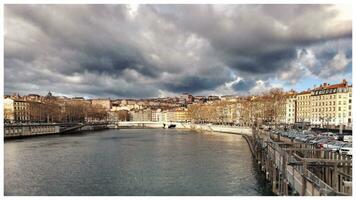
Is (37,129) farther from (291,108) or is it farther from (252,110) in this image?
(291,108)

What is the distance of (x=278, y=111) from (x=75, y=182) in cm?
4670

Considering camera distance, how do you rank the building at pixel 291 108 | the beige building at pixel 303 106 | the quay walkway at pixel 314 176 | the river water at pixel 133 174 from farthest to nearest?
the building at pixel 291 108
the beige building at pixel 303 106
the river water at pixel 133 174
the quay walkway at pixel 314 176

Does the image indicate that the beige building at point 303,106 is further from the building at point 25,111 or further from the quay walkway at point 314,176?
the building at point 25,111

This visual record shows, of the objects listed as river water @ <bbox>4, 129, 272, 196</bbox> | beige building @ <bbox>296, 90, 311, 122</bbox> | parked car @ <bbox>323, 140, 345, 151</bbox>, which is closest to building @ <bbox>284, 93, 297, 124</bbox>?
beige building @ <bbox>296, 90, 311, 122</bbox>

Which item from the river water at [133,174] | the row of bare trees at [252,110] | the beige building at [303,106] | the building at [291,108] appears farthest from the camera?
the building at [291,108]

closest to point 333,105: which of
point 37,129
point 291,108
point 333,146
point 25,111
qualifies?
point 291,108

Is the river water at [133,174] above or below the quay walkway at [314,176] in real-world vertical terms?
below

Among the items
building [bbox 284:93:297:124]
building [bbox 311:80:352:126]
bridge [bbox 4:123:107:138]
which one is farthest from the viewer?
building [bbox 284:93:297:124]

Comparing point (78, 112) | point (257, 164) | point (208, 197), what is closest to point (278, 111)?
point (257, 164)

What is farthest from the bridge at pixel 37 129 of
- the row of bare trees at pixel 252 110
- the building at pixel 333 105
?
the building at pixel 333 105

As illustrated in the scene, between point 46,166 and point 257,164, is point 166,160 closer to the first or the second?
point 257,164

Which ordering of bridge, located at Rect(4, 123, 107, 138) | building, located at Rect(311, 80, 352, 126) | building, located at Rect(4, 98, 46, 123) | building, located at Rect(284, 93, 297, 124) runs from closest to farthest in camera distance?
1. bridge, located at Rect(4, 123, 107, 138)
2. building, located at Rect(311, 80, 352, 126)
3. building, located at Rect(284, 93, 297, 124)
4. building, located at Rect(4, 98, 46, 123)

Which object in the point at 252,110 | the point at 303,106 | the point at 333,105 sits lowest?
the point at 252,110

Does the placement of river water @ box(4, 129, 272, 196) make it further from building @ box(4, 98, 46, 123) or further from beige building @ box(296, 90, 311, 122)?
building @ box(4, 98, 46, 123)
